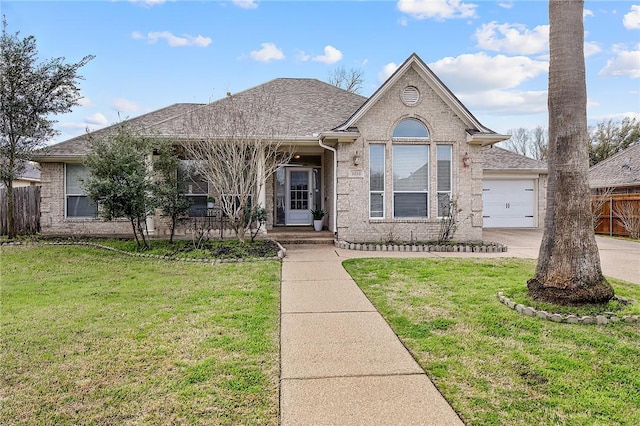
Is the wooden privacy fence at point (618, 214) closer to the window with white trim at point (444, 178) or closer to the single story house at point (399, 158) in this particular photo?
the single story house at point (399, 158)

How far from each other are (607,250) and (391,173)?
693 cm

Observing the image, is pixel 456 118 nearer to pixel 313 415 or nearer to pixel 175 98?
pixel 313 415

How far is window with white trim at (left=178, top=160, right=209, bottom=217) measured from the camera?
12.7 m

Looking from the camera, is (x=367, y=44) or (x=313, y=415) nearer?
(x=313, y=415)

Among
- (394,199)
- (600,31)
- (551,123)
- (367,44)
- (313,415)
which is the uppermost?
(367,44)

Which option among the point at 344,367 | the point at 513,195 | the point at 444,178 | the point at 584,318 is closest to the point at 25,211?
the point at 344,367

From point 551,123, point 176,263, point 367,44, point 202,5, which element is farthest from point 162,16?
point 551,123

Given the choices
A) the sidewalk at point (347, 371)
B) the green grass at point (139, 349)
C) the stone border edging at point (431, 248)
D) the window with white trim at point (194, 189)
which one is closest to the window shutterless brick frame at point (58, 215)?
the window with white trim at point (194, 189)

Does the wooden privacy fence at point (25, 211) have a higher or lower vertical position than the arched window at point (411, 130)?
lower

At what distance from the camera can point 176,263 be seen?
8586 mm

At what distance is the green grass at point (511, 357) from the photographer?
9.00 feet

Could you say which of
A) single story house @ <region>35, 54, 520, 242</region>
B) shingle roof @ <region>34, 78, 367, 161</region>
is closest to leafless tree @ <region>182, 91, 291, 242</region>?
shingle roof @ <region>34, 78, 367, 161</region>

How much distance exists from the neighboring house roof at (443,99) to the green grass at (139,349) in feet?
20.7

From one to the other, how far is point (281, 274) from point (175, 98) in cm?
1339
